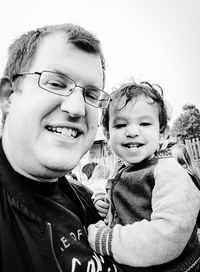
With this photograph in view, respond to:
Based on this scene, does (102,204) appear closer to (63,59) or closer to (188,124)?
(63,59)

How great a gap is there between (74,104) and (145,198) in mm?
862

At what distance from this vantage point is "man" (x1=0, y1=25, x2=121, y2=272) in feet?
4.09

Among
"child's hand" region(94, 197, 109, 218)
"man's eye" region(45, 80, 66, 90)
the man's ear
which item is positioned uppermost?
"man's eye" region(45, 80, 66, 90)

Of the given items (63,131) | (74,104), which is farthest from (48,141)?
(74,104)

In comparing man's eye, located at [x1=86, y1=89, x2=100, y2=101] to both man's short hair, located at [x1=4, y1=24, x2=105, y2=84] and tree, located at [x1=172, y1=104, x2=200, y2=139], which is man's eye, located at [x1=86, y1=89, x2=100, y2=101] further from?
tree, located at [x1=172, y1=104, x2=200, y2=139]

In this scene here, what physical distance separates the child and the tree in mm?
18160

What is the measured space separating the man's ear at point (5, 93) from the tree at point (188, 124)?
18.9m

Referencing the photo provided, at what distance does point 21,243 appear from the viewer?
1159mm

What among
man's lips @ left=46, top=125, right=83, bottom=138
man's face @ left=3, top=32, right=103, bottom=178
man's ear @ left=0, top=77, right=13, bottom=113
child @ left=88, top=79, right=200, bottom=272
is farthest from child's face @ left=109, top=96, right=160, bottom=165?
man's ear @ left=0, top=77, right=13, bottom=113

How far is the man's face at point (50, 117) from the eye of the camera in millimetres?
1434

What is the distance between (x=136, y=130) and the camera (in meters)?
1.97

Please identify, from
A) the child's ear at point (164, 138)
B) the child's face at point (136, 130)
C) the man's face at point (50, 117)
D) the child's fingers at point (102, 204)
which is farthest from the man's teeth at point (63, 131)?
the child's ear at point (164, 138)

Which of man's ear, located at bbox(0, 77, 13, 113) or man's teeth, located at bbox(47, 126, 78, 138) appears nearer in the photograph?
man's teeth, located at bbox(47, 126, 78, 138)

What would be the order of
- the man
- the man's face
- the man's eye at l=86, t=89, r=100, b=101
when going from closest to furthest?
the man
the man's face
the man's eye at l=86, t=89, r=100, b=101
